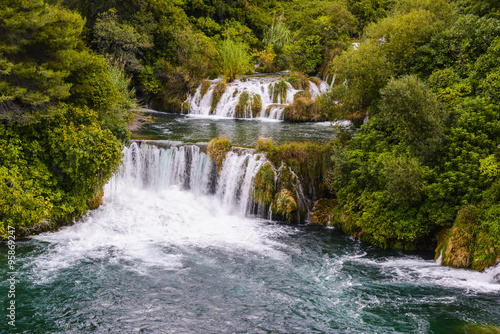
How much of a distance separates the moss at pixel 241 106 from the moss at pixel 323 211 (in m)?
13.5

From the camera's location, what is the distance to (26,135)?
535 inches

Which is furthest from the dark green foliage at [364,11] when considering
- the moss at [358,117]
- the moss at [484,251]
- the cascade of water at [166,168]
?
the moss at [484,251]

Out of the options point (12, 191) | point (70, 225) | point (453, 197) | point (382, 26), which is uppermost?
point (382, 26)

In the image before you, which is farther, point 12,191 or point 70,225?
point 70,225

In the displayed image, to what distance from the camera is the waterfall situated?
17047mm

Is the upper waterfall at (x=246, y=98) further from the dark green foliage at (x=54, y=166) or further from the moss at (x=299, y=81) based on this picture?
the dark green foliage at (x=54, y=166)

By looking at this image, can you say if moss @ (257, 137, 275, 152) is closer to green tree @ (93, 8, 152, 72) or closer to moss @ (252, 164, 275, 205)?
moss @ (252, 164, 275, 205)

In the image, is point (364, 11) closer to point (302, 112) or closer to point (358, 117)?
point (302, 112)

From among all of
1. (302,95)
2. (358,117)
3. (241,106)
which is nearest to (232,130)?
(241,106)

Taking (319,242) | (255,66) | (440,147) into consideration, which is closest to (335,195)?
(319,242)

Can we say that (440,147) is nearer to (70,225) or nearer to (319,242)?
(319,242)

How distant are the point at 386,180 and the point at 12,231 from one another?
12.3 meters

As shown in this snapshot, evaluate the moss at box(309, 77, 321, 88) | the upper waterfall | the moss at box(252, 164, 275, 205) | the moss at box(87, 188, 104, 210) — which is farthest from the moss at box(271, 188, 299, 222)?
the moss at box(309, 77, 321, 88)

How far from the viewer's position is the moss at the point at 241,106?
94.3 feet
